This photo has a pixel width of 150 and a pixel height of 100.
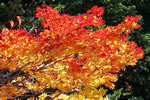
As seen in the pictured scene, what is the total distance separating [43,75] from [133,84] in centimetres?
530

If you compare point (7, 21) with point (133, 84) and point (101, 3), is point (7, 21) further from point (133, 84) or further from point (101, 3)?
point (133, 84)

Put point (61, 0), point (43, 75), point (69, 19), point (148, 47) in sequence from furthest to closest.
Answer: point (61, 0) → point (148, 47) → point (43, 75) → point (69, 19)

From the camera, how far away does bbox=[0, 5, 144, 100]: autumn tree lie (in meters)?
3.27

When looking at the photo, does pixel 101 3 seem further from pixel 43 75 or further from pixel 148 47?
pixel 43 75

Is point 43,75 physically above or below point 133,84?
above

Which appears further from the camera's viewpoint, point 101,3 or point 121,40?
point 101,3

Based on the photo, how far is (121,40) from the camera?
3852 mm

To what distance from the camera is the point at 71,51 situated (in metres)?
3.47

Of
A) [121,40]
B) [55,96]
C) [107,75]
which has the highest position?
[121,40]

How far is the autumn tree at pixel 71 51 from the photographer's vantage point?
3266 mm

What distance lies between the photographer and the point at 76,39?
3227mm

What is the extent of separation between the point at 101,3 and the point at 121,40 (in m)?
4.81

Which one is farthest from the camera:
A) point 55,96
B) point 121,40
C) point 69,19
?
point 55,96

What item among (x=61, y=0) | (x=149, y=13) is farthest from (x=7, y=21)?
(x=149, y=13)
